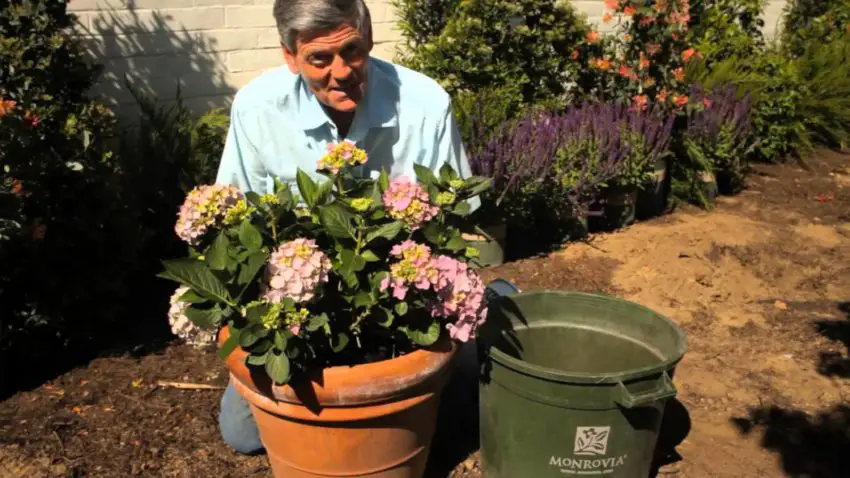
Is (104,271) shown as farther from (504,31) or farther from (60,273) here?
(504,31)

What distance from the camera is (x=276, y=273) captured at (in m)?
2.05

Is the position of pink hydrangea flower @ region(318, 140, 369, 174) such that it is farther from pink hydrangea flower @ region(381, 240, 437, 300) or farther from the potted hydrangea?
pink hydrangea flower @ region(381, 240, 437, 300)

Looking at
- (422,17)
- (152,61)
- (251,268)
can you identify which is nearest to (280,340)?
(251,268)

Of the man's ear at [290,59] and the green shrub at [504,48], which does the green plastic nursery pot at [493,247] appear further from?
the man's ear at [290,59]

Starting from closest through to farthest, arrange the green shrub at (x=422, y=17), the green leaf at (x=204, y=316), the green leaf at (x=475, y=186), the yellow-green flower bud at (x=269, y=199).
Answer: the green leaf at (x=204, y=316), the yellow-green flower bud at (x=269, y=199), the green leaf at (x=475, y=186), the green shrub at (x=422, y=17)

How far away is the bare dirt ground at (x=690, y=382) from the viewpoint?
9.41ft

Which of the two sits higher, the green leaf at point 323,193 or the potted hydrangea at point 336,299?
the green leaf at point 323,193

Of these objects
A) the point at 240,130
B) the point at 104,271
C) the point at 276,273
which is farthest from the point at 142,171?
the point at 276,273

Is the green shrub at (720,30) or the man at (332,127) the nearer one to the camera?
the man at (332,127)

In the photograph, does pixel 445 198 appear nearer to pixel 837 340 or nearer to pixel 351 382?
pixel 351 382

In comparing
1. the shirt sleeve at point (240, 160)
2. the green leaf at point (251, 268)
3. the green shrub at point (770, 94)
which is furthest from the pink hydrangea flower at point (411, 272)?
the green shrub at point (770, 94)

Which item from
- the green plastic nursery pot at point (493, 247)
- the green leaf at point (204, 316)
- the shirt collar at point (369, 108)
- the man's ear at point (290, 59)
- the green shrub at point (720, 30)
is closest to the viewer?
the green leaf at point (204, 316)

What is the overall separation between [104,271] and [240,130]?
3.86ft

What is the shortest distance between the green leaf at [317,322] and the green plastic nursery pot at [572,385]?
22.7 inches
